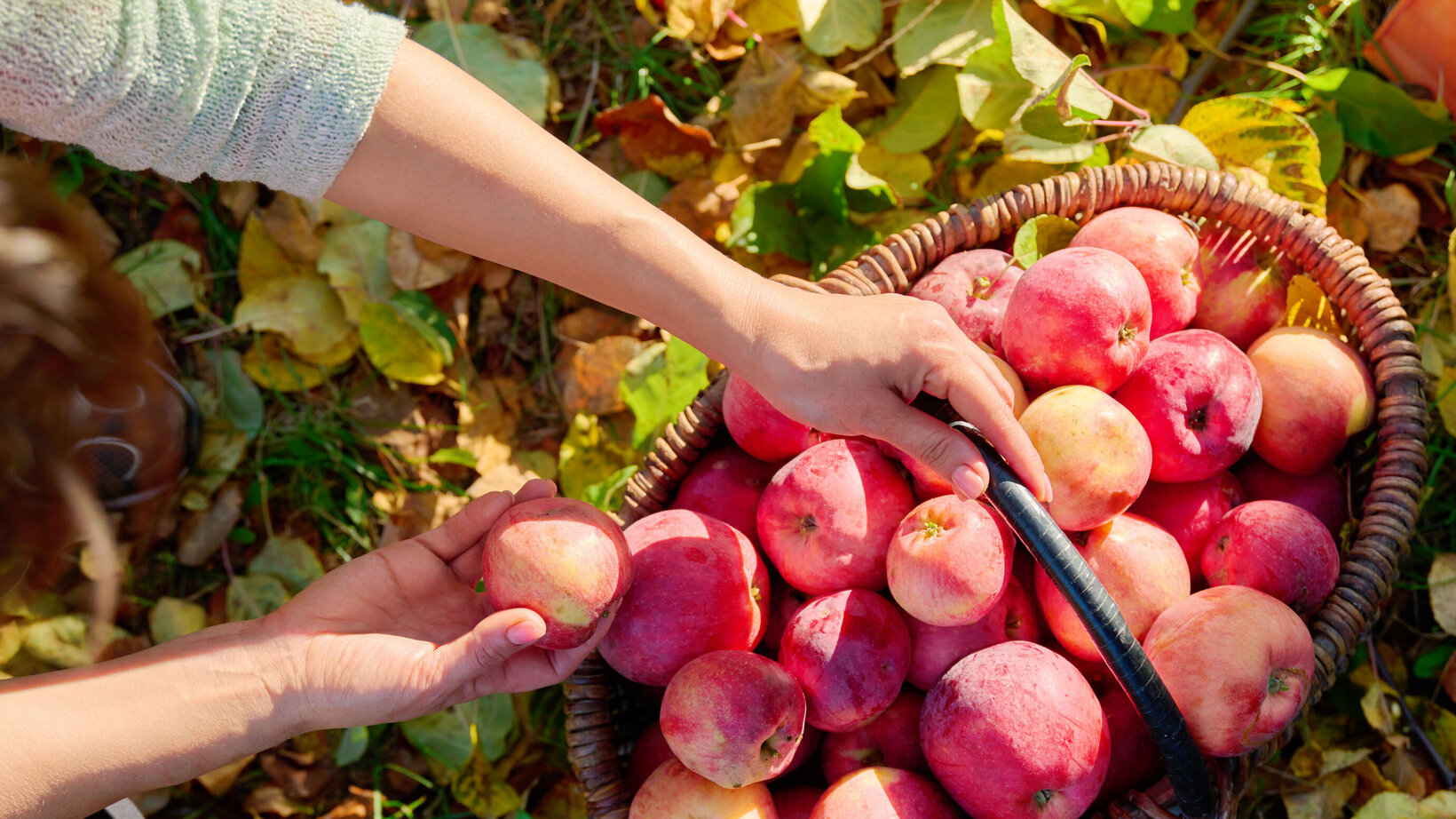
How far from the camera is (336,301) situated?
2.49 meters

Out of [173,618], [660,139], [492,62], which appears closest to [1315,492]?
[660,139]

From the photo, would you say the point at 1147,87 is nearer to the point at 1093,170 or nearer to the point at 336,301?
the point at 1093,170

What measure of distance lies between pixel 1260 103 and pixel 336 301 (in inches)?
92.7

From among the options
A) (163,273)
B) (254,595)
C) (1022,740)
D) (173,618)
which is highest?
(1022,740)

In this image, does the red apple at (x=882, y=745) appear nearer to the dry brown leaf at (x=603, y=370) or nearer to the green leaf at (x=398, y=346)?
the dry brown leaf at (x=603, y=370)

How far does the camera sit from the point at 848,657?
4.72 ft

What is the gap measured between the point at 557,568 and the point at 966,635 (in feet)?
2.33

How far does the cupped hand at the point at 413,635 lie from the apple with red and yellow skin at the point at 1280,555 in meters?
1.08

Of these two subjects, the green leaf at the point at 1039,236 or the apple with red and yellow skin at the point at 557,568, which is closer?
the apple with red and yellow skin at the point at 557,568

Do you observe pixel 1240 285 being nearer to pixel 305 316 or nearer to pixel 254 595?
pixel 305 316

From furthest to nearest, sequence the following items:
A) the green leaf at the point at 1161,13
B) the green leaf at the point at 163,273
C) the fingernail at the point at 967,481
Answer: the green leaf at the point at 163,273 < the green leaf at the point at 1161,13 < the fingernail at the point at 967,481

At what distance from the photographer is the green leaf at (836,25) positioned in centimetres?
224

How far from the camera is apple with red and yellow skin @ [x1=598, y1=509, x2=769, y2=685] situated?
1.52 m

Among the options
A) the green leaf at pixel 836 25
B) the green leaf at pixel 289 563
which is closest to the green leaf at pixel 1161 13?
the green leaf at pixel 836 25
